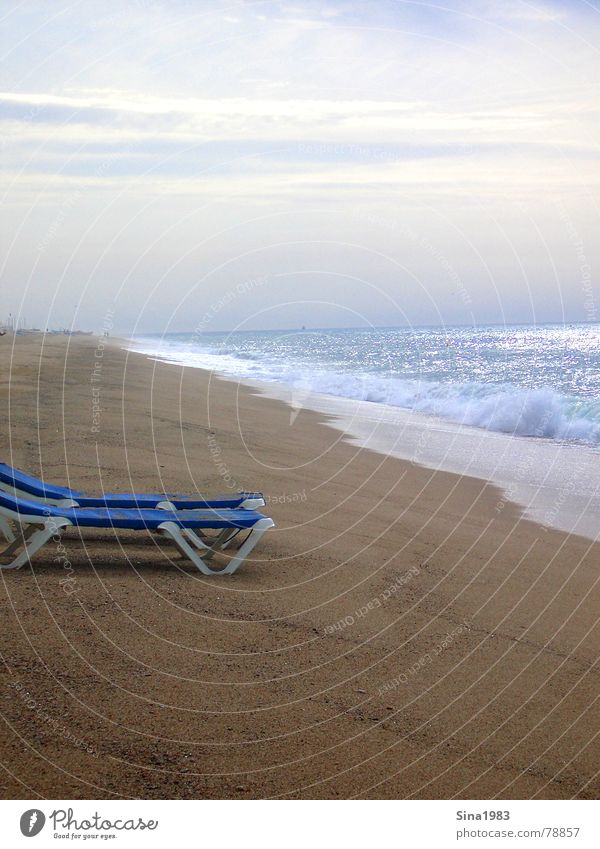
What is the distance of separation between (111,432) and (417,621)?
24.7 feet

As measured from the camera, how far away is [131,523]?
664 centimetres

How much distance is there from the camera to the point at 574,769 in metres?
4.32

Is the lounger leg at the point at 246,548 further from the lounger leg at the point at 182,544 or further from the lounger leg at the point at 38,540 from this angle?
the lounger leg at the point at 38,540

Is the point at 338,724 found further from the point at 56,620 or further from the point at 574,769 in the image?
the point at 56,620

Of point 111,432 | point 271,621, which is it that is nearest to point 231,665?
point 271,621

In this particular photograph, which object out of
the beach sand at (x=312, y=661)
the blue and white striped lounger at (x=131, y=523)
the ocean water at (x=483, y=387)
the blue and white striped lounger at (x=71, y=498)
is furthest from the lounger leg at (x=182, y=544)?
the ocean water at (x=483, y=387)
